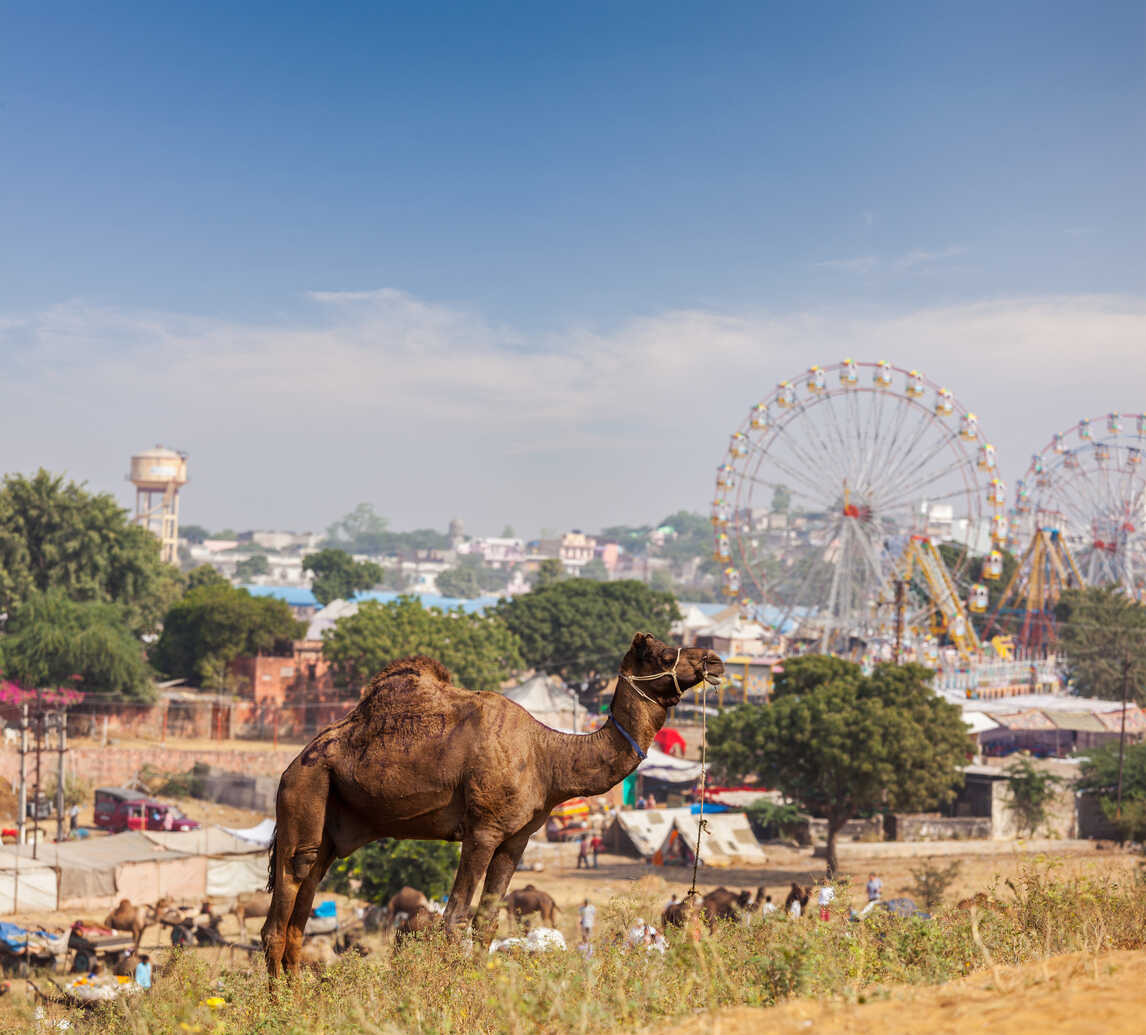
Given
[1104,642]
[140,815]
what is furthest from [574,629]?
[140,815]

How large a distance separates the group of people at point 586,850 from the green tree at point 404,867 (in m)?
12.8

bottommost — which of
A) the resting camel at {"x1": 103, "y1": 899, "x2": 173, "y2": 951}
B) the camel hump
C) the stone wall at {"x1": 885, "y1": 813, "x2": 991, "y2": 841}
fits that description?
the stone wall at {"x1": 885, "y1": 813, "x2": 991, "y2": 841}

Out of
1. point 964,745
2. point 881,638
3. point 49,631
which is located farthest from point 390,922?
point 881,638

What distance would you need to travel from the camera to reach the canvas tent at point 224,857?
30.0 m

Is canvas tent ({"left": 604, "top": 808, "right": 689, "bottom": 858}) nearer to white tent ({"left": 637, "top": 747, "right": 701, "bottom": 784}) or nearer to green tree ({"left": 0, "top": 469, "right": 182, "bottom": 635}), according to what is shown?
white tent ({"left": 637, "top": 747, "right": 701, "bottom": 784})

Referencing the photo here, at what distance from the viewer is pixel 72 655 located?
Answer: 185ft

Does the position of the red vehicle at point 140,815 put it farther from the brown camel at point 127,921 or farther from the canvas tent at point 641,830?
the brown camel at point 127,921

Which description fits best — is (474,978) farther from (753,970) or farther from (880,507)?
(880,507)

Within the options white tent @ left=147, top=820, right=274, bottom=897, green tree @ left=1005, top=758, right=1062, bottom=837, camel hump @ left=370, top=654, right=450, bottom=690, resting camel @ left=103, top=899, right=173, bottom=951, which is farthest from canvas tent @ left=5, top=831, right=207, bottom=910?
green tree @ left=1005, top=758, right=1062, bottom=837

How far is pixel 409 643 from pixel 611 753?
49.1 meters

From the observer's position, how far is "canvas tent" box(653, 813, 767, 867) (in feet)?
125

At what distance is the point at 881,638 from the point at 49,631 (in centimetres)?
4227

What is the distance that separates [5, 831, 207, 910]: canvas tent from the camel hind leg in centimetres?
2058

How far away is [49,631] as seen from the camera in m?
56.8
